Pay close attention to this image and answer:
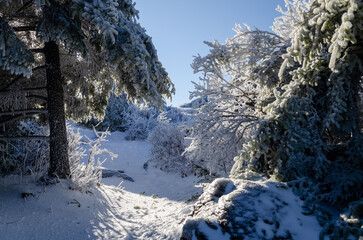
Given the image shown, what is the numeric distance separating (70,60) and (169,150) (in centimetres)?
674

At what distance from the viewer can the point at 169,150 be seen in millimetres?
12328

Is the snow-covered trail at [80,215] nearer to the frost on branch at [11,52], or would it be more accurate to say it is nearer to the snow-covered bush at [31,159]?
the snow-covered bush at [31,159]

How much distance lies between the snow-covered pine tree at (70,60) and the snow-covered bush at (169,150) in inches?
188

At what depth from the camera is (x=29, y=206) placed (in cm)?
496

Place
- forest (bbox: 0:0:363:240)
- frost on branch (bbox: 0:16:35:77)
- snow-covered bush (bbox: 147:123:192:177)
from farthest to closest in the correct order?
snow-covered bush (bbox: 147:123:192:177), frost on branch (bbox: 0:16:35:77), forest (bbox: 0:0:363:240)

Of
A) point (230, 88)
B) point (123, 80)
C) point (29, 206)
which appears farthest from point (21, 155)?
point (230, 88)

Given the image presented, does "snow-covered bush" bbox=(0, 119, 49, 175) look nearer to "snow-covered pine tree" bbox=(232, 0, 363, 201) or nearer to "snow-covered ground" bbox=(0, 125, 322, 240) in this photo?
"snow-covered ground" bbox=(0, 125, 322, 240)

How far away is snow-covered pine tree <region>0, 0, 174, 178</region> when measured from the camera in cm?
439

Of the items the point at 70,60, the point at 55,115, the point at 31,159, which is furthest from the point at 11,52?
the point at 31,159

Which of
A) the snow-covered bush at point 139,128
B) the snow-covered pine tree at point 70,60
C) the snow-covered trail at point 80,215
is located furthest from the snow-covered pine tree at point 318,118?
the snow-covered bush at point 139,128

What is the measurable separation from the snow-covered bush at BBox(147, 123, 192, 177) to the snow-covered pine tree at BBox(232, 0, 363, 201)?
8025 mm

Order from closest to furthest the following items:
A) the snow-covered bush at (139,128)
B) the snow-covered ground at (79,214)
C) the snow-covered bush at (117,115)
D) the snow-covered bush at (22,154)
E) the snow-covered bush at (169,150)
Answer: the snow-covered ground at (79,214) → the snow-covered bush at (22,154) → the snow-covered bush at (169,150) → the snow-covered bush at (139,128) → the snow-covered bush at (117,115)

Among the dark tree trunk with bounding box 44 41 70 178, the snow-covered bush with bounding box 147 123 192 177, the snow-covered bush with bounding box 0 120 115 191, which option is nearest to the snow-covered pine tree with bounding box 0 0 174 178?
the dark tree trunk with bounding box 44 41 70 178

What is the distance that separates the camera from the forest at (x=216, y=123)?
2.91 metres
